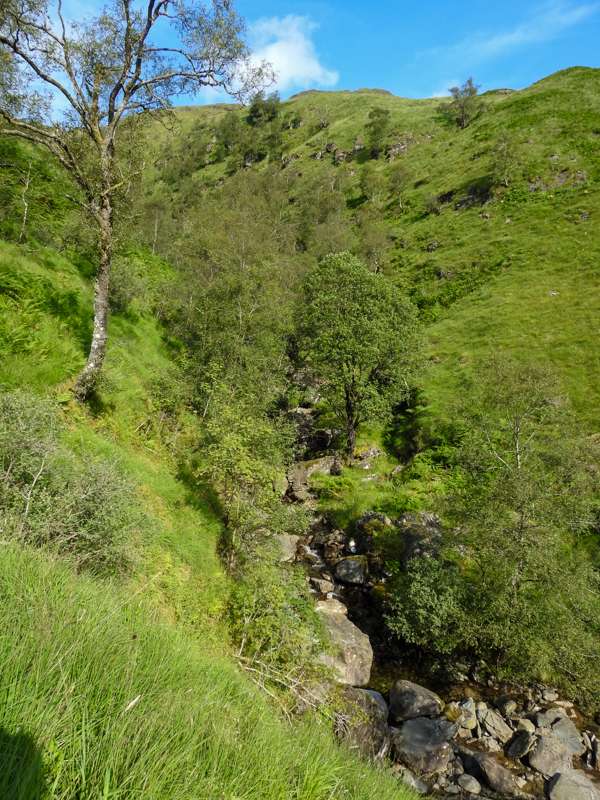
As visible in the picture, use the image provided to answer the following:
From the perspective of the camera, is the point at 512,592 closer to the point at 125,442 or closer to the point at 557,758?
the point at 557,758

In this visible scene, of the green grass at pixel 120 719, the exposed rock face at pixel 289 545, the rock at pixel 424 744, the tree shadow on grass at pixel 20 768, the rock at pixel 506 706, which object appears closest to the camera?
the tree shadow on grass at pixel 20 768

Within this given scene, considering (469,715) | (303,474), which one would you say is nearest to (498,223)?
(303,474)

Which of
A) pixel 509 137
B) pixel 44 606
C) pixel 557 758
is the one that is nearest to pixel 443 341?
pixel 557 758

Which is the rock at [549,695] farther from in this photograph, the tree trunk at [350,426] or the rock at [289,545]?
the tree trunk at [350,426]

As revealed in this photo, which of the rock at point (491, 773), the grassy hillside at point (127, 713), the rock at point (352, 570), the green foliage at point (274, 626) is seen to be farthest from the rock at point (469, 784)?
the rock at point (352, 570)

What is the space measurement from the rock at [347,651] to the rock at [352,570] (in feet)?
9.98

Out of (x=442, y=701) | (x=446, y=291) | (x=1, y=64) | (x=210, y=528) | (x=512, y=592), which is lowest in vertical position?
(x=442, y=701)

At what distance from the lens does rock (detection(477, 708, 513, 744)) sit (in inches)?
525

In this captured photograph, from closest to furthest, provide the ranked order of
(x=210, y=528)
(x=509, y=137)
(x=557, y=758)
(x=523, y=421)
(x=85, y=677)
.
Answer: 1. (x=85, y=677)
2. (x=557, y=758)
3. (x=210, y=528)
4. (x=523, y=421)
5. (x=509, y=137)

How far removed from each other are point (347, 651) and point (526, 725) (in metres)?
6.07

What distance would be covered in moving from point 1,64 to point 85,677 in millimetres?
17735

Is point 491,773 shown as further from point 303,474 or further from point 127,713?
point 303,474

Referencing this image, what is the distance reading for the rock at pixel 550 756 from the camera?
12223 millimetres

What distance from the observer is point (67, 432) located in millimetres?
11516
